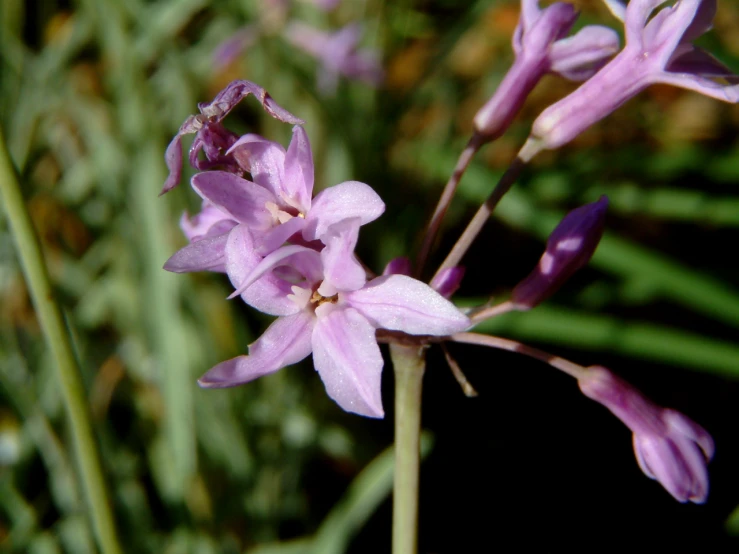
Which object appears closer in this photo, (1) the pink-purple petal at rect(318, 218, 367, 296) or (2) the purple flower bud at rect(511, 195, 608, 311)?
(1) the pink-purple petal at rect(318, 218, 367, 296)

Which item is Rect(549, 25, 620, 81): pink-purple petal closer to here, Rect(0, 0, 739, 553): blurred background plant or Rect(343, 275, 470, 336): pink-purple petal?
Rect(343, 275, 470, 336): pink-purple petal

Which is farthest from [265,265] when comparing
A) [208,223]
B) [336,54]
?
[336,54]

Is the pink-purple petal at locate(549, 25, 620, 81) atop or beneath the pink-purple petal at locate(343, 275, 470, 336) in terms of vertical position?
atop

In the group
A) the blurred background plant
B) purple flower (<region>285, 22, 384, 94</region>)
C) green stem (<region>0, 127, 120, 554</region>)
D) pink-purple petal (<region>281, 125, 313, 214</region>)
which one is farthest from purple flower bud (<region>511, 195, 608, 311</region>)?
purple flower (<region>285, 22, 384, 94</region>)

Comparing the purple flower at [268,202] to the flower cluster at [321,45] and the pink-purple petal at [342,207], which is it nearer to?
the pink-purple petal at [342,207]

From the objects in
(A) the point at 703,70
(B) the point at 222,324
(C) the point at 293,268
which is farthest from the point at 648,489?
(C) the point at 293,268

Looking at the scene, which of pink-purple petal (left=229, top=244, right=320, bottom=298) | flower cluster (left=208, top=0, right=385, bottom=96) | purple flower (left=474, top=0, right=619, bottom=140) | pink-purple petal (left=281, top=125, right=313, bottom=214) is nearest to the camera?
pink-purple petal (left=229, top=244, right=320, bottom=298)

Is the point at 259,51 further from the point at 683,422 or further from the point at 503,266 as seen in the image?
the point at 683,422
